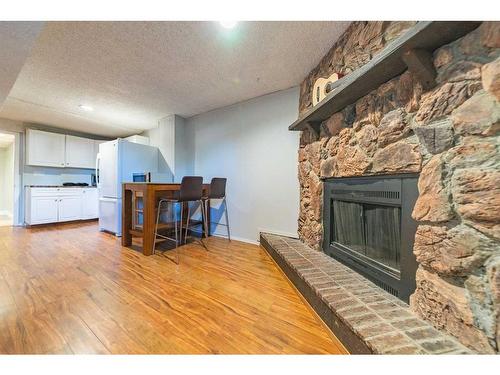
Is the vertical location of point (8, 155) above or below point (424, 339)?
above

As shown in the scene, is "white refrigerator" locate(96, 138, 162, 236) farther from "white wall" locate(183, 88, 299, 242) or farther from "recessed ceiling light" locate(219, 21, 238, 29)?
"recessed ceiling light" locate(219, 21, 238, 29)

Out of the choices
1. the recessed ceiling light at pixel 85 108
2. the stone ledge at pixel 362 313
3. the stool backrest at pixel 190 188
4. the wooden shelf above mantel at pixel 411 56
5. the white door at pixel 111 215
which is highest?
the recessed ceiling light at pixel 85 108

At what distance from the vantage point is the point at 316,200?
2092 millimetres

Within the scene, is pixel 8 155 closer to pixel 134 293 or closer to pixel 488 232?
pixel 134 293

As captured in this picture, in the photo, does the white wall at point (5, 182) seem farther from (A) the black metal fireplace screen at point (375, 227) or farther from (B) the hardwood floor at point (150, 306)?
(A) the black metal fireplace screen at point (375, 227)

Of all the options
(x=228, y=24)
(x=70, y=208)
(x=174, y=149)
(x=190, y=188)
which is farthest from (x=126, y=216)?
(x=70, y=208)

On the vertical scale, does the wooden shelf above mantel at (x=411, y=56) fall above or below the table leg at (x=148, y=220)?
→ above

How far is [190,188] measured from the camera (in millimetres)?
2500

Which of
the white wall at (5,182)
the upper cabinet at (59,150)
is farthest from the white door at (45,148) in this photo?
the white wall at (5,182)

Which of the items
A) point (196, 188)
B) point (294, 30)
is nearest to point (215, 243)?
point (196, 188)

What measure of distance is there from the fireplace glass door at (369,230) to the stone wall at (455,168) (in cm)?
26

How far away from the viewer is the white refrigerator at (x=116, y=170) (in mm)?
3357

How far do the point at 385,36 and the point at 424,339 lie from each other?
1695 mm

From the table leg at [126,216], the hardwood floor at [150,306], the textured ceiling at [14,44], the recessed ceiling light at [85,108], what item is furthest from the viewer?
the recessed ceiling light at [85,108]
